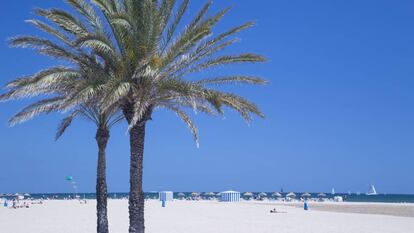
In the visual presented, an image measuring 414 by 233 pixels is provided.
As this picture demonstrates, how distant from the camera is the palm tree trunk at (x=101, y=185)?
16344 mm

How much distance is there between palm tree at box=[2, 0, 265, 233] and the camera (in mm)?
12609

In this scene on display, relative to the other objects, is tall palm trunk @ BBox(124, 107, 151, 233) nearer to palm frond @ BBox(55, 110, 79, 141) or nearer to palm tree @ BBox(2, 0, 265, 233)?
palm tree @ BBox(2, 0, 265, 233)

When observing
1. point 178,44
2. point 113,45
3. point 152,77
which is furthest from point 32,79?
point 178,44

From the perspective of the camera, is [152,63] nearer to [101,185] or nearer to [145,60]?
[145,60]

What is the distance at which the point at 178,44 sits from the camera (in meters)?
13.2

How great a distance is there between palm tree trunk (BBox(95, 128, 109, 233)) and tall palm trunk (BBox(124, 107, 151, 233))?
3.45m

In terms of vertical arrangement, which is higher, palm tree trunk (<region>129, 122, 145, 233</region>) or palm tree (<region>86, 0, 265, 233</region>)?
palm tree (<region>86, 0, 265, 233</region>)

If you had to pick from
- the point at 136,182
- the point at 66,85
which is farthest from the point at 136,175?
the point at 66,85

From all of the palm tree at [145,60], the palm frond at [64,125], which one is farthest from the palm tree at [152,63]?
the palm frond at [64,125]

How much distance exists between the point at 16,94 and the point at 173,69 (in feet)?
14.7

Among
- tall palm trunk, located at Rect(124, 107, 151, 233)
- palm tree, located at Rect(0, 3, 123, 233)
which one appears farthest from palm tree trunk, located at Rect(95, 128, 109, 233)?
tall palm trunk, located at Rect(124, 107, 151, 233)

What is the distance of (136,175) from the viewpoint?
43.6 ft

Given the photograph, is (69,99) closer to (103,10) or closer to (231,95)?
(103,10)

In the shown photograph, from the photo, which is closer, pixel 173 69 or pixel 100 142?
pixel 173 69
